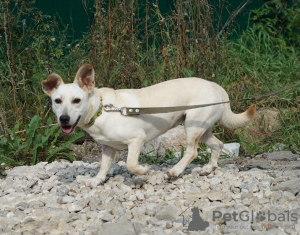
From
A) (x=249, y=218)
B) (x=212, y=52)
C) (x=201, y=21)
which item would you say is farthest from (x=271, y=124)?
(x=249, y=218)

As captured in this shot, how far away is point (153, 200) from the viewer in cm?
432

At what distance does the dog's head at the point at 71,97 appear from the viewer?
13.7 feet

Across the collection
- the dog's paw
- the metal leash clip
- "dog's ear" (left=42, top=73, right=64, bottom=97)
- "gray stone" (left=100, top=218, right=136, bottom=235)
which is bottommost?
"gray stone" (left=100, top=218, right=136, bottom=235)

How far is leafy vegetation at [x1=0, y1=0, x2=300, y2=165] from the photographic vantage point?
6.07m

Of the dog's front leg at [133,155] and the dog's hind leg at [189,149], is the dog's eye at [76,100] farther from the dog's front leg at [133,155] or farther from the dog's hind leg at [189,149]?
the dog's hind leg at [189,149]

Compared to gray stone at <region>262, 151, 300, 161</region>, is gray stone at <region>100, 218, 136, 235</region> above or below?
below

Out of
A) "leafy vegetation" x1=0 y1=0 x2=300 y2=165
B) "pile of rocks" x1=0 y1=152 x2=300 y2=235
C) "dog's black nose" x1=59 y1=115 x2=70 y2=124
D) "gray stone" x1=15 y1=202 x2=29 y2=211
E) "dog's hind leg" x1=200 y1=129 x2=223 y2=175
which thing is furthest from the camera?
"leafy vegetation" x1=0 y1=0 x2=300 y2=165

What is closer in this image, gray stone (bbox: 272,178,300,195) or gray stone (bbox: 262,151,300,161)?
gray stone (bbox: 272,178,300,195)

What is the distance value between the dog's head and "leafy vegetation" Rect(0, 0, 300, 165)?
144cm

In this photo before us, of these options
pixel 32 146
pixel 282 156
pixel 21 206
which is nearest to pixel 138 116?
pixel 21 206

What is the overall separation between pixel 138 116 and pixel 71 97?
679mm

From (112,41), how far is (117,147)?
2313mm

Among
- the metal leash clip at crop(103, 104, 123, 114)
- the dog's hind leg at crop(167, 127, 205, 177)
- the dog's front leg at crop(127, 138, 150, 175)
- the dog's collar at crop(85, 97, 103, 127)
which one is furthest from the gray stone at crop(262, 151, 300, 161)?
the dog's collar at crop(85, 97, 103, 127)

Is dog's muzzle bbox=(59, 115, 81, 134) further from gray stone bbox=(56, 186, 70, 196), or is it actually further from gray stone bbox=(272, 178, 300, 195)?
gray stone bbox=(272, 178, 300, 195)
